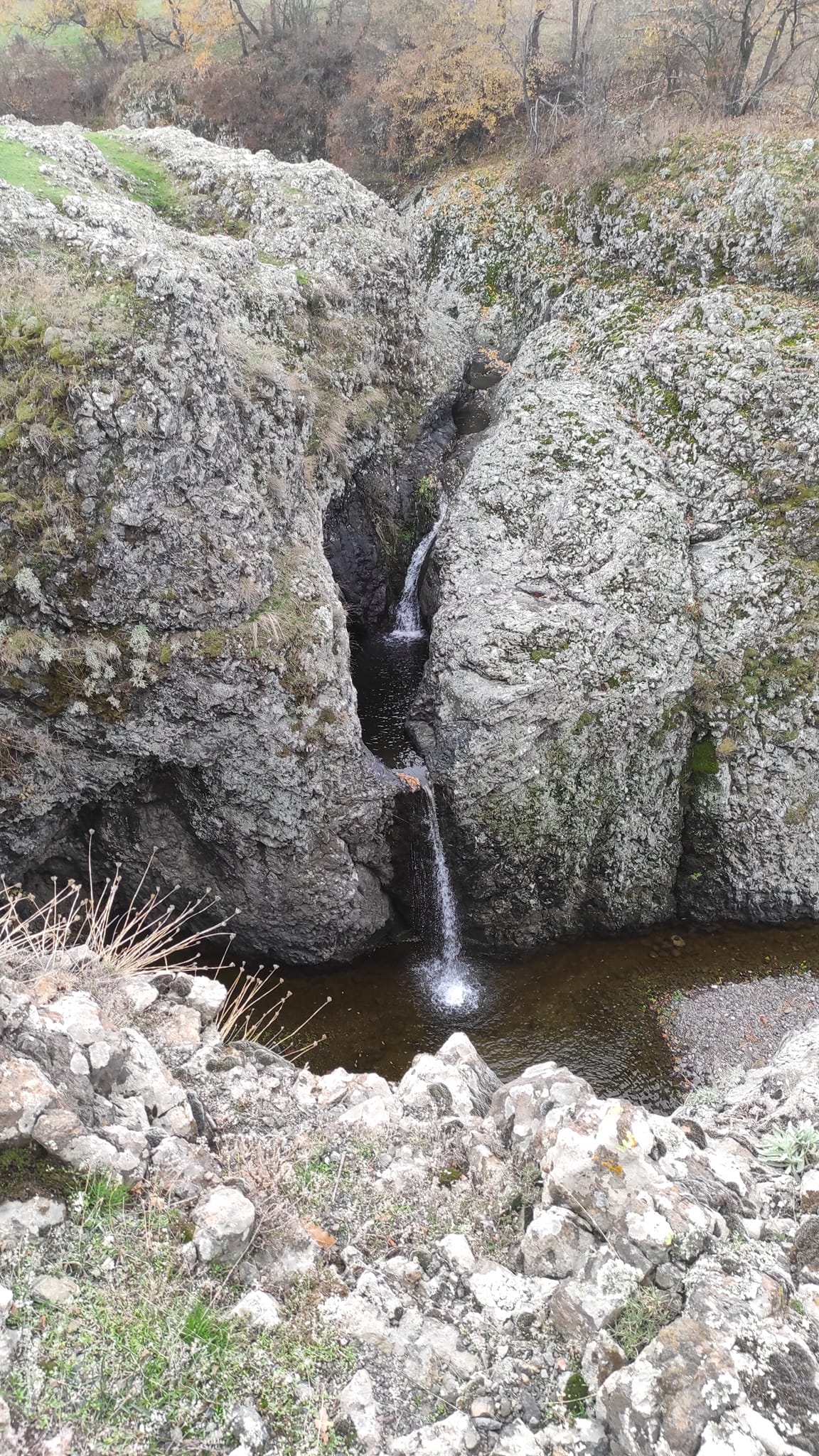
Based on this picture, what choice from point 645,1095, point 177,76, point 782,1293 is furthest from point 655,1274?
point 177,76

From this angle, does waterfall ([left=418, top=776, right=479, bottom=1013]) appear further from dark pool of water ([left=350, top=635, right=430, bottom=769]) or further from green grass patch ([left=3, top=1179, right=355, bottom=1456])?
green grass patch ([left=3, top=1179, right=355, bottom=1456])

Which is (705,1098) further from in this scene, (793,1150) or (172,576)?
(172,576)

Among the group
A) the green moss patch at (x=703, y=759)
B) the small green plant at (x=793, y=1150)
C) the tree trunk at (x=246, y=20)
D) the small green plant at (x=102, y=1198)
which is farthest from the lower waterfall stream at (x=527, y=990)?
the tree trunk at (x=246, y=20)

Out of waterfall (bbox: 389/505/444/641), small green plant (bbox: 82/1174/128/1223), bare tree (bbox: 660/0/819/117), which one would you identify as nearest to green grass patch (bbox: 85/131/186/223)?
waterfall (bbox: 389/505/444/641)

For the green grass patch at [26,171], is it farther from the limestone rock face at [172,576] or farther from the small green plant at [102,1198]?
the small green plant at [102,1198]

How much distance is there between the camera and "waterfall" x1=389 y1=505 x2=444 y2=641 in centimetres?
1767

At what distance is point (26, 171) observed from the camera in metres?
12.5

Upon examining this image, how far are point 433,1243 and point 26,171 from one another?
1623 centimetres

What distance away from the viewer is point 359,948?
13.9m

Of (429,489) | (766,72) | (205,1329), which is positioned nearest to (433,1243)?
(205,1329)

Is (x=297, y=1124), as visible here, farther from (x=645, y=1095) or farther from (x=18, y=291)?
(x=18, y=291)

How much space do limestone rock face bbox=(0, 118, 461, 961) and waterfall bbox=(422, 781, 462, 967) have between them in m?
Result: 1.05

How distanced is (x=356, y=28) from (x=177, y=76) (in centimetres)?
640

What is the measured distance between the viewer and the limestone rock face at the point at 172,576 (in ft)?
31.9
